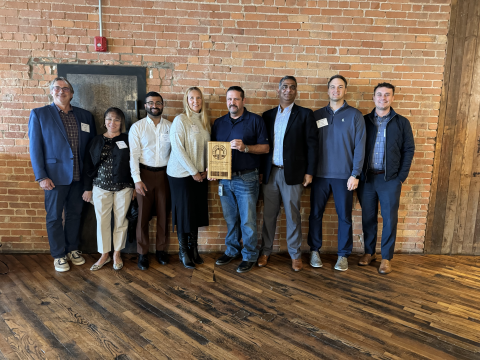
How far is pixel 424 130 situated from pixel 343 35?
1.50 m

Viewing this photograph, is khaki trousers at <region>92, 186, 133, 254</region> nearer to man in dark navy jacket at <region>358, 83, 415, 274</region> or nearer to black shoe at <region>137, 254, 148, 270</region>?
black shoe at <region>137, 254, 148, 270</region>

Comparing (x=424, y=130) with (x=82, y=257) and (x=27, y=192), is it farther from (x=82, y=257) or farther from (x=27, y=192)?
(x=27, y=192)

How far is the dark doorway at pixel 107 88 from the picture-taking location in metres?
3.47

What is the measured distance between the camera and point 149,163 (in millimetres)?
3232

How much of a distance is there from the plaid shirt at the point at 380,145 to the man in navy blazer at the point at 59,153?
3.16 meters

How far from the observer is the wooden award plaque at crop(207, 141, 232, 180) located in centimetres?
303

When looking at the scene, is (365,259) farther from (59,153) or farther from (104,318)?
(59,153)

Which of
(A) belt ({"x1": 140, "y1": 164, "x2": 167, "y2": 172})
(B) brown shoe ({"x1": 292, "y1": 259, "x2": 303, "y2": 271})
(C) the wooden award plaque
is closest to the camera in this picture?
(C) the wooden award plaque

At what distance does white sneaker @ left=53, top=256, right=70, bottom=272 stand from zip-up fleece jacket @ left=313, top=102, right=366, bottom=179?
2912 millimetres

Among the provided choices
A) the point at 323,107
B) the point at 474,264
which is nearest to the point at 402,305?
the point at 474,264

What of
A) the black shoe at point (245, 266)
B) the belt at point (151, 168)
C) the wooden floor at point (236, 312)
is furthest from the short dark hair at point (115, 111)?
the black shoe at point (245, 266)

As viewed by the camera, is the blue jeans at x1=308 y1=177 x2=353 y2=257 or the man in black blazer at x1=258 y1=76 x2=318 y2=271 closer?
the man in black blazer at x1=258 y1=76 x2=318 y2=271

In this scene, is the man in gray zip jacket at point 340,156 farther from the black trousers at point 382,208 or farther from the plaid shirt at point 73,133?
the plaid shirt at point 73,133

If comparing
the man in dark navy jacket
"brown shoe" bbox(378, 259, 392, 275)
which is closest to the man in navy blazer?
the man in dark navy jacket
